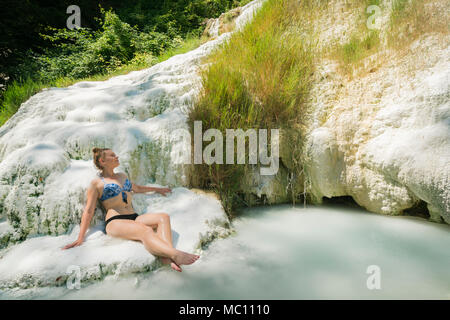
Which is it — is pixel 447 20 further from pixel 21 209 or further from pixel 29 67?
pixel 29 67

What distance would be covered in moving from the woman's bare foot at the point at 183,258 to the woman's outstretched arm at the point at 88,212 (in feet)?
2.74

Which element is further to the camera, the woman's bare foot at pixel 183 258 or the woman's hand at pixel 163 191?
the woman's hand at pixel 163 191

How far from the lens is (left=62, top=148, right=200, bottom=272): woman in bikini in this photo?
2.06 m

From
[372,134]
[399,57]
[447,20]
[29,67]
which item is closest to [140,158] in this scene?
→ [372,134]

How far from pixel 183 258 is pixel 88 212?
951mm

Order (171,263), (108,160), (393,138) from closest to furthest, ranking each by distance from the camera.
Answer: (171,263), (108,160), (393,138)

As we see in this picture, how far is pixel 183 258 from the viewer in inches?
80.3

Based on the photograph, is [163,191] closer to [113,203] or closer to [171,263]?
[113,203]

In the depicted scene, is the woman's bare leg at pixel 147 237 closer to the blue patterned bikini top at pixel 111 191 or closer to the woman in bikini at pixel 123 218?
the woman in bikini at pixel 123 218

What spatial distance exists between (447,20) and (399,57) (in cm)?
65

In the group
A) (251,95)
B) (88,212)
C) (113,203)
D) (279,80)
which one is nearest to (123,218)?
(113,203)

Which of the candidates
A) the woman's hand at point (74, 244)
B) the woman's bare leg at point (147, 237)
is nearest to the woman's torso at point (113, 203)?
the woman's bare leg at point (147, 237)

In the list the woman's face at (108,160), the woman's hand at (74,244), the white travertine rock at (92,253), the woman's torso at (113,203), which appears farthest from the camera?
the woman's face at (108,160)

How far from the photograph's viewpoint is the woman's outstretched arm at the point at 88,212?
2.14 metres
